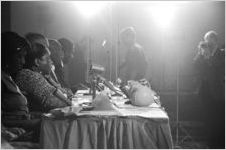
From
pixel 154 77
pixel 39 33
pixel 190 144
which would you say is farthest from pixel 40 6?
pixel 190 144

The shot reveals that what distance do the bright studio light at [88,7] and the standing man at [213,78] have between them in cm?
83

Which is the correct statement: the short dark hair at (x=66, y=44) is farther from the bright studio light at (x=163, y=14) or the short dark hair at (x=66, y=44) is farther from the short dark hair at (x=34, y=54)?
the bright studio light at (x=163, y=14)

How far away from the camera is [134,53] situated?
111 inches

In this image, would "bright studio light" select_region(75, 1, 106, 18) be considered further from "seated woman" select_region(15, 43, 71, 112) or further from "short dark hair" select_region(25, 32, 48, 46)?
"seated woman" select_region(15, 43, 71, 112)

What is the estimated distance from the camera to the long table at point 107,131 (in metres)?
1.89

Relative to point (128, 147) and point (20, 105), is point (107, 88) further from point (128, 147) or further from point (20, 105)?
point (128, 147)

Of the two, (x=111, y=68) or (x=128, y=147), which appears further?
(x=111, y=68)

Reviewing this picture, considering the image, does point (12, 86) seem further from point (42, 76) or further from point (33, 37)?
point (33, 37)

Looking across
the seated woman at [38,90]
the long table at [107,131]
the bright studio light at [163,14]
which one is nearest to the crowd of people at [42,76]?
the seated woman at [38,90]

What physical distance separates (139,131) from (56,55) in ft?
5.02

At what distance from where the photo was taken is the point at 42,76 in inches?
97.2

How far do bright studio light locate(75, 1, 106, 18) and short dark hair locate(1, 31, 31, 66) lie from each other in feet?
1.64

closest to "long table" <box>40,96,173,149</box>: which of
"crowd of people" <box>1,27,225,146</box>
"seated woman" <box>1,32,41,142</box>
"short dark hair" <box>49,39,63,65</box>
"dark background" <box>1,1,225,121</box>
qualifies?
"crowd of people" <box>1,27,225,146</box>

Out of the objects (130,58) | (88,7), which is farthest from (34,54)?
(130,58)
